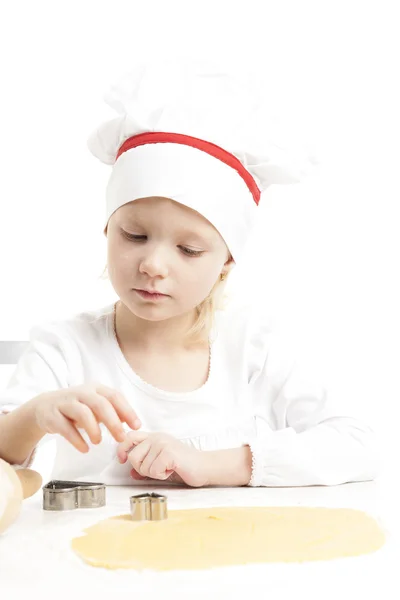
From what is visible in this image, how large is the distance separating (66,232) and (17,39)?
45 centimetres

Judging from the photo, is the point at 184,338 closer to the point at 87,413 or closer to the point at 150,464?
the point at 150,464

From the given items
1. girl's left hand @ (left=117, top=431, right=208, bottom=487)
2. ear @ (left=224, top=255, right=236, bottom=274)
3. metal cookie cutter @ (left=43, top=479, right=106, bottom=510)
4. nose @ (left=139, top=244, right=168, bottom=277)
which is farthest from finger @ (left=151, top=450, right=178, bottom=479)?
ear @ (left=224, top=255, right=236, bottom=274)

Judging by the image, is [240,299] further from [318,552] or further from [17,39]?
[318,552]

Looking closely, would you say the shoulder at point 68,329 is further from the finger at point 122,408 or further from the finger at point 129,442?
the finger at point 122,408

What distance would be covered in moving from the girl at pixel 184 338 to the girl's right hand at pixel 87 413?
73 millimetres

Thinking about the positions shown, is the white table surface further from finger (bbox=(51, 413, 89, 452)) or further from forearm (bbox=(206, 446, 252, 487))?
forearm (bbox=(206, 446, 252, 487))

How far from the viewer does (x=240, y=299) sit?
1788mm

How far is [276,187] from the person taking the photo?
1.88 meters

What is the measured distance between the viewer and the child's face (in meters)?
1.00

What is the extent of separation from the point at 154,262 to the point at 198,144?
6.8 inches

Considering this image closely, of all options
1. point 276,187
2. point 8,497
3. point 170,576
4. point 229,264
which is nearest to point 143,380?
point 229,264

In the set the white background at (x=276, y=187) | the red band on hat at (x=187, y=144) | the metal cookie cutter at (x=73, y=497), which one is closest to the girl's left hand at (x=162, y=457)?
the metal cookie cutter at (x=73, y=497)

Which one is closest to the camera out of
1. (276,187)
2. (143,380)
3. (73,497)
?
(73,497)

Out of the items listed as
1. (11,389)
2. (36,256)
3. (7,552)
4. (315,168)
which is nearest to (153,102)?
(315,168)
